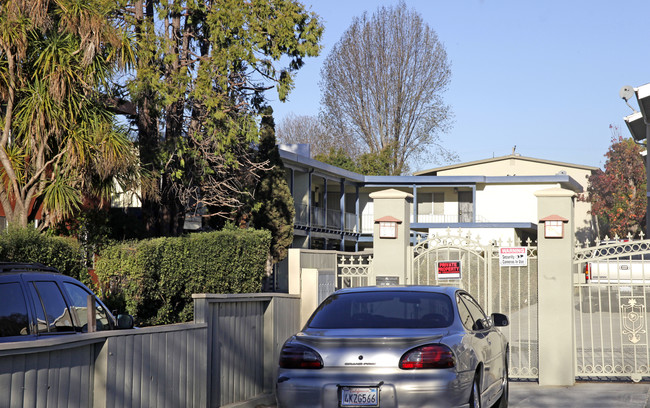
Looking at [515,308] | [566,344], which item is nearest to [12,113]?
[566,344]

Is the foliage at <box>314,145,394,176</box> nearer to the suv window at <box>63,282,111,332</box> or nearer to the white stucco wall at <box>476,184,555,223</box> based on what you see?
the white stucco wall at <box>476,184,555,223</box>

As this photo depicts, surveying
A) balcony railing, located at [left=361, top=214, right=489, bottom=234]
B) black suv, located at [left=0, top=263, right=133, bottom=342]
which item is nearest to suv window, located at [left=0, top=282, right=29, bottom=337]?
black suv, located at [left=0, top=263, right=133, bottom=342]

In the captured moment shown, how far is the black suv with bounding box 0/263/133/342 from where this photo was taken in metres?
7.05

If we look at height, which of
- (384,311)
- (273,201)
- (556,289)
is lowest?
(384,311)

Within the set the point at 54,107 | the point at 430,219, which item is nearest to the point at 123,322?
the point at 54,107

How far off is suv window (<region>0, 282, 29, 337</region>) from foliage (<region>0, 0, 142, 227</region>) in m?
7.93

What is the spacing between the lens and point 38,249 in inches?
543

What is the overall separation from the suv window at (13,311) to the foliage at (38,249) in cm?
632

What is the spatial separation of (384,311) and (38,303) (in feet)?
10.7

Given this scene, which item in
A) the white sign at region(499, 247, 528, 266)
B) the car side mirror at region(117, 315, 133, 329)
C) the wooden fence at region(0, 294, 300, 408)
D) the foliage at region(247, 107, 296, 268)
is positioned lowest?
the wooden fence at region(0, 294, 300, 408)

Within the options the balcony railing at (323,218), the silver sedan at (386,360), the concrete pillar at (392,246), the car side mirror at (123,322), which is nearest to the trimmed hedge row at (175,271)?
the concrete pillar at (392,246)

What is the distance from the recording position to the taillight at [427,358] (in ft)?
23.1

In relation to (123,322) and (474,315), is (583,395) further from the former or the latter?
(123,322)

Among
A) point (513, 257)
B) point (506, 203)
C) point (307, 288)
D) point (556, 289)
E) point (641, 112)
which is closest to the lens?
point (307, 288)
